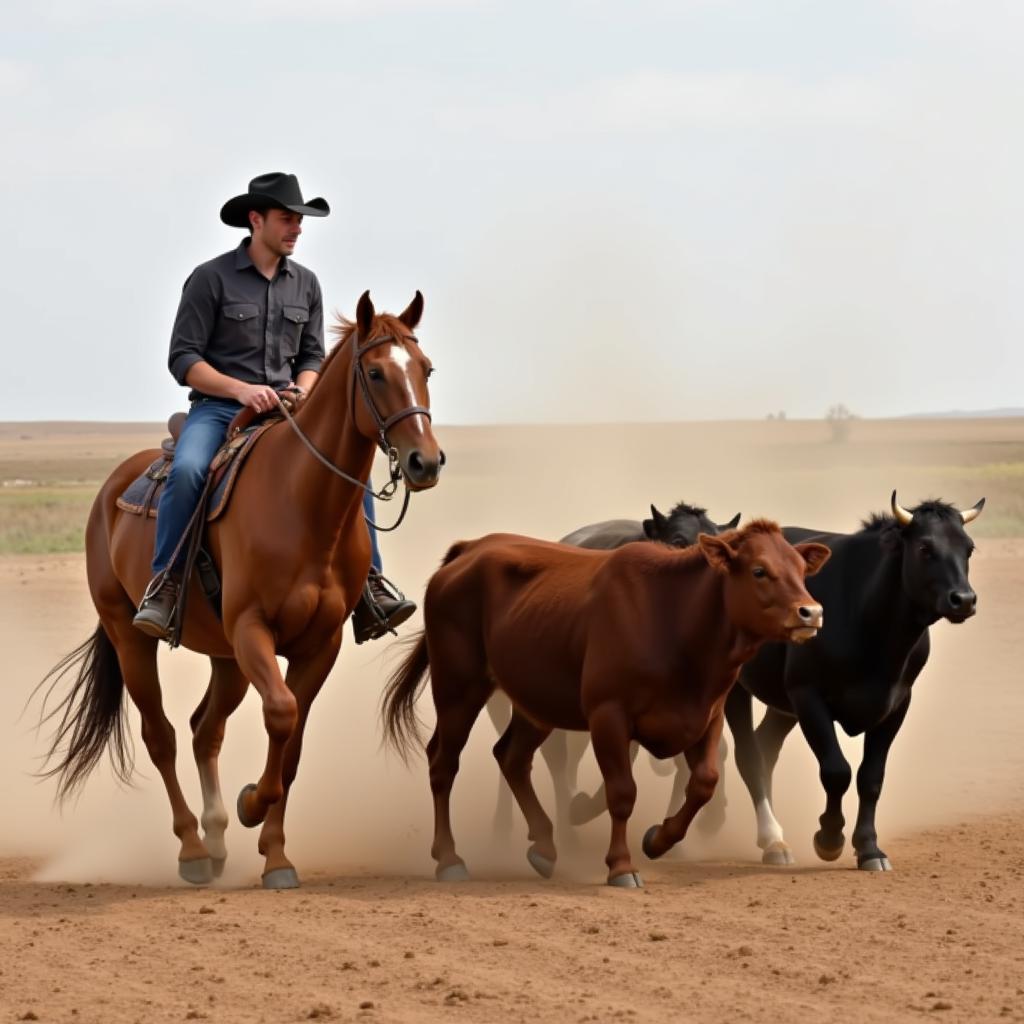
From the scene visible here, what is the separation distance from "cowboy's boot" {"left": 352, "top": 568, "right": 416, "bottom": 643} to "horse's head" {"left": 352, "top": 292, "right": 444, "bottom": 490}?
117 centimetres

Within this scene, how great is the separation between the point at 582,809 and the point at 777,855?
39.2 inches

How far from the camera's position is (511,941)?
7789mm

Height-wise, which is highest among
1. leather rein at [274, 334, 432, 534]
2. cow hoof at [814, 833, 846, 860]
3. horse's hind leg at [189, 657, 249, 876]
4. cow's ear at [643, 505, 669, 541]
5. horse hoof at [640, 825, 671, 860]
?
leather rein at [274, 334, 432, 534]

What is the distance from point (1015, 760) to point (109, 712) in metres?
6.63

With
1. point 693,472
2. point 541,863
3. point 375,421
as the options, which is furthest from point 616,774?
point 693,472

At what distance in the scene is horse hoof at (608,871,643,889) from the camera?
29.6ft

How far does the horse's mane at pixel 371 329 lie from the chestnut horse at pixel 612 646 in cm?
136

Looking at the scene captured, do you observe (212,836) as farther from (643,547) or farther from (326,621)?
(643,547)

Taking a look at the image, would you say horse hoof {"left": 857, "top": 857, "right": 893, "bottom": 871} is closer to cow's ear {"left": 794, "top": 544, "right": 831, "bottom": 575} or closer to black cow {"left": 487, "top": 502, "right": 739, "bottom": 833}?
black cow {"left": 487, "top": 502, "right": 739, "bottom": 833}

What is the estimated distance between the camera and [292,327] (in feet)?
33.4

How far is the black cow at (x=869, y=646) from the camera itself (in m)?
9.68

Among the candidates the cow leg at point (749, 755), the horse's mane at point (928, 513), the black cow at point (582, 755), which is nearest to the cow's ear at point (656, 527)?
the black cow at point (582, 755)

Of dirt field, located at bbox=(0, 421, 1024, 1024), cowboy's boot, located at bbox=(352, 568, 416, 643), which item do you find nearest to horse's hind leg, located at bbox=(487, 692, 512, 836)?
dirt field, located at bbox=(0, 421, 1024, 1024)

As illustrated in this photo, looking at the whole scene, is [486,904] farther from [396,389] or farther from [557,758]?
[557,758]
